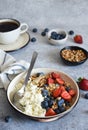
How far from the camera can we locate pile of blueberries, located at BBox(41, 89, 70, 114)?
0.71 metres

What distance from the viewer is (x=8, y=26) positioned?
100 centimetres

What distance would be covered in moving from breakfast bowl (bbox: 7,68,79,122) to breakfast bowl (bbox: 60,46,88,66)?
0.28ft

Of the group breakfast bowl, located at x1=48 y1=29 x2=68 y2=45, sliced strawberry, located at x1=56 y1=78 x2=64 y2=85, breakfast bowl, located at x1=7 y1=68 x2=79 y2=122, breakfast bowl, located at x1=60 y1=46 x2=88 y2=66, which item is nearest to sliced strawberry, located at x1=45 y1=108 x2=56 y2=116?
breakfast bowl, located at x1=7 y1=68 x2=79 y2=122

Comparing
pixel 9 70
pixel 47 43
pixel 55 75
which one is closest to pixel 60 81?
pixel 55 75

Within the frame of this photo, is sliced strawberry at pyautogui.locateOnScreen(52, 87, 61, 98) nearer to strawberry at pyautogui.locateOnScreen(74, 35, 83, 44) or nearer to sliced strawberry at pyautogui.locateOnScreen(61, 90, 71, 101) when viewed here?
sliced strawberry at pyautogui.locateOnScreen(61, 90, 71, 101)

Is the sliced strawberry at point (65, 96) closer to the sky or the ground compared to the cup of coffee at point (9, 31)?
closer to the sky

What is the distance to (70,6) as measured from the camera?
1217 mm

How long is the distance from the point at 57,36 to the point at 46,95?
332 millimetres

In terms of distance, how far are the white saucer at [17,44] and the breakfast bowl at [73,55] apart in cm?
14

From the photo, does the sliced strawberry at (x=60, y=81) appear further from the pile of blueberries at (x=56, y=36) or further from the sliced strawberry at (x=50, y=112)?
the pile of blueberries at (x=56, y=36)

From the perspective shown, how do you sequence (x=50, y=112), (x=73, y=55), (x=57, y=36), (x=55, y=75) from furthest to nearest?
1. (x=57, y=36)
2. (x=73, y=55)
3. (x=55, y=75)
4. (x=50, y=112)

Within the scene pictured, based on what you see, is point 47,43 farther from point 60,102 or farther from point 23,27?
point 60,102

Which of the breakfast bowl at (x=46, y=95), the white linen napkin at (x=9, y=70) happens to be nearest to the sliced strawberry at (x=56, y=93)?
the breakfast bowl at (x=46, y=95)

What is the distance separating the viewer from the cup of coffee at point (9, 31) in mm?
961
